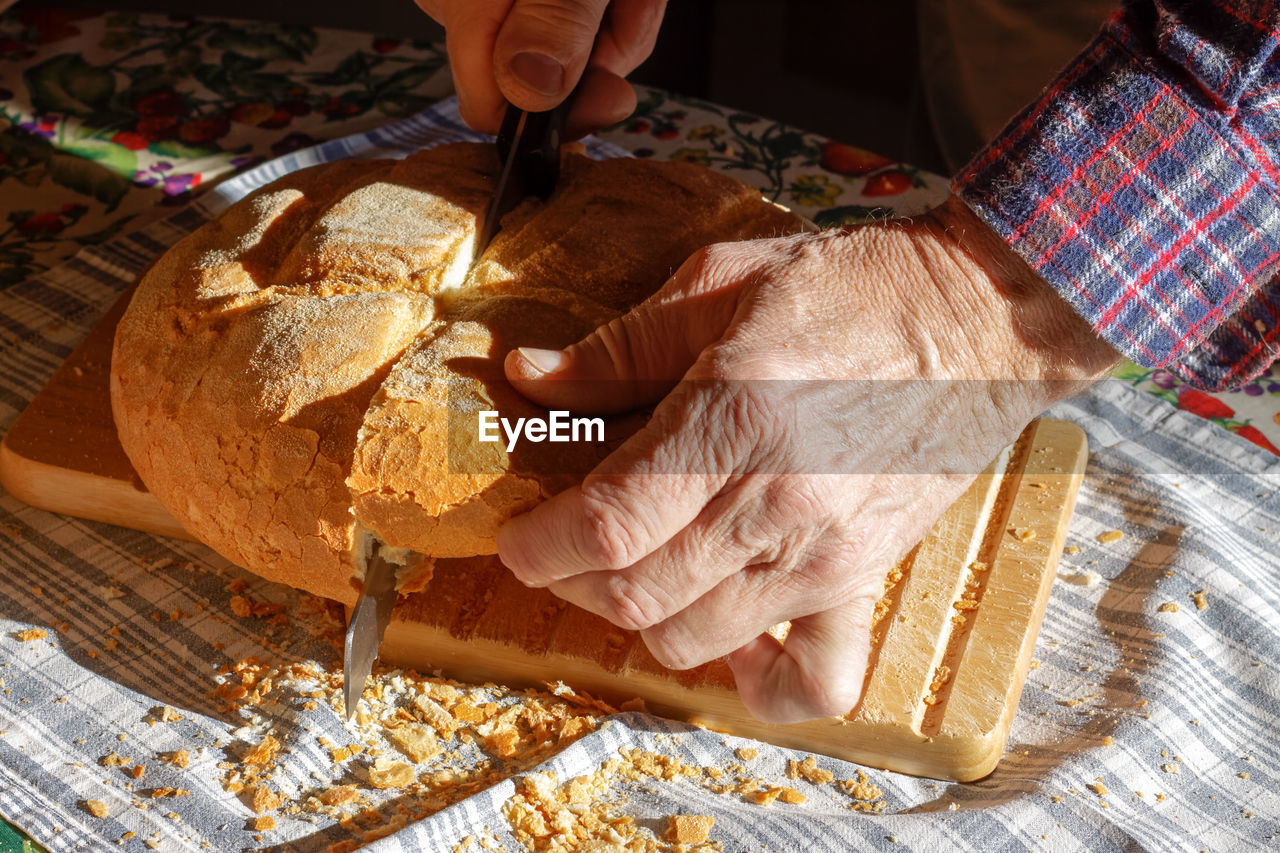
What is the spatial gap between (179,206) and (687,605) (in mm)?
2040

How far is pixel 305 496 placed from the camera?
1.62m

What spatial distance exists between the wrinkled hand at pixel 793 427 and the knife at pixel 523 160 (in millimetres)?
416

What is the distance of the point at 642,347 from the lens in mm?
1652

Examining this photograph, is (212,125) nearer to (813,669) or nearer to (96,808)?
(96,808)

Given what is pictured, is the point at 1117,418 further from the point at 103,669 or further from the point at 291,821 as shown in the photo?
the point at 103,669

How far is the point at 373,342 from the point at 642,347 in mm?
412

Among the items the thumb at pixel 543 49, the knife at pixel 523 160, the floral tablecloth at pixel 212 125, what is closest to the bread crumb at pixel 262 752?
the knife at pixel 523 160

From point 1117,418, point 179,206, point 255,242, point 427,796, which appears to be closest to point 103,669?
point 427,796

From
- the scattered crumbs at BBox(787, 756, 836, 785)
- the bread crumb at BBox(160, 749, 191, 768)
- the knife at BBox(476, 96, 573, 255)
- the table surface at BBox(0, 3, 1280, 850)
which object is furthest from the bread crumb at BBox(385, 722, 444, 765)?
the table surface at BBox(0, 3, 1280, 850)

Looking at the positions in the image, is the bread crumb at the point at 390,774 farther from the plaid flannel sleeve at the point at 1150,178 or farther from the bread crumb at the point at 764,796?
the plaid flannel sleeve at the point at 1150,178

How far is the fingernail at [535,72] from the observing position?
1965 millimetres

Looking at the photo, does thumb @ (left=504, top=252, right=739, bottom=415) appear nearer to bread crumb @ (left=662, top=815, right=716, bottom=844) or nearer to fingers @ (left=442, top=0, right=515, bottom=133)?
bread crumb @ (left=662, top=815, right=716, bottom=844)
